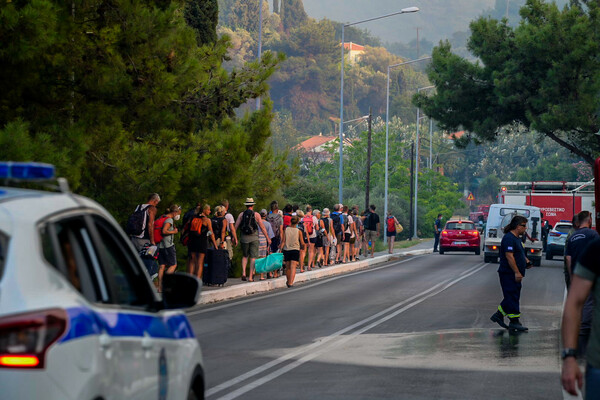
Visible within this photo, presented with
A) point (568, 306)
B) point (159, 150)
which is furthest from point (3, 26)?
point (568, 306)

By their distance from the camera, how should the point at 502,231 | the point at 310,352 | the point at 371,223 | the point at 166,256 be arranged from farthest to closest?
the point at 371,223
the point at 502,231
the point at 166,256
the point at 310,352

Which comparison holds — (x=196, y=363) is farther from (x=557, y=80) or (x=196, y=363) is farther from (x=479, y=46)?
(x=479, y=46)

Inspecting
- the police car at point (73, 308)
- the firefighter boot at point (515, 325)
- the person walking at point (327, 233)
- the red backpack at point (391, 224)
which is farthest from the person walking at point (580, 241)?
the red backpack at point (391, 224)

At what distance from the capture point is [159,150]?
21.1 metres

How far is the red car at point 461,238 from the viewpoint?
46.9m

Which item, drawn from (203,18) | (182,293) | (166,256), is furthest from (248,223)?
(182,293)

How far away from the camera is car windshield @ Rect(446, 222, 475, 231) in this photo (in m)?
47.0

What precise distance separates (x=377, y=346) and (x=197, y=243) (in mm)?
7445

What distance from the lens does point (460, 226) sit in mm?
47188

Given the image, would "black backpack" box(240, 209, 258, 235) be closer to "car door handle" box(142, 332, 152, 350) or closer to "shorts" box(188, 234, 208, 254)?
"shorts" box(188, 234, 208, 254)

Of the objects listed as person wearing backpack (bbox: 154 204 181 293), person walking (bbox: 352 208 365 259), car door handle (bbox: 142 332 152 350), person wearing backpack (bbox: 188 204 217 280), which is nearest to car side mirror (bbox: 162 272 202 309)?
car door handle (bbox: 142 332 152 350)

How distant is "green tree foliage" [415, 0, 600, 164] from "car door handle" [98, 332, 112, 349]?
34229mm

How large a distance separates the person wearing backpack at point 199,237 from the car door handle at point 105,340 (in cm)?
1677

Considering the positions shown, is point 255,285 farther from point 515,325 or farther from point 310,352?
point 310,352
